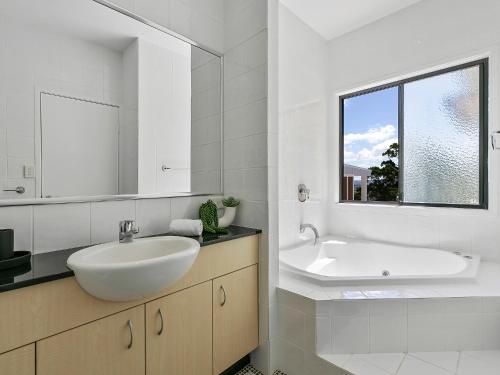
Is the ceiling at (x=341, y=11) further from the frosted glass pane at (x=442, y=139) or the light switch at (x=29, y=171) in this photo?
the light switch at (x=29, y=171)

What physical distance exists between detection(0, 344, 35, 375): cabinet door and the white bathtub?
4.98 feet

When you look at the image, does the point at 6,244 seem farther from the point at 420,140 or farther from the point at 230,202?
the point at 420,140

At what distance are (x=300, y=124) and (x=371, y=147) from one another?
860 millimetres

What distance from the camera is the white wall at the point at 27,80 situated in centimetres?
111

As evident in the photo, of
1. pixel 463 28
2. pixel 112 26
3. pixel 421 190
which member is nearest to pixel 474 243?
pixel 421 190

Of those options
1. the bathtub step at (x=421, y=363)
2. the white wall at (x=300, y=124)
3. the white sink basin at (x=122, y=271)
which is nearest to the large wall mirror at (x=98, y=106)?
the white sink basin at (x=122, y=271)

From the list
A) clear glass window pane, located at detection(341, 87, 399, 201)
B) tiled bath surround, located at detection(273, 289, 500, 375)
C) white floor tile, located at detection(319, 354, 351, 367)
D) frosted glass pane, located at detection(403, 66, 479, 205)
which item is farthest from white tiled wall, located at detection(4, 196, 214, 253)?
frosted glass pane, located at detection(403, 66, 479, 205)

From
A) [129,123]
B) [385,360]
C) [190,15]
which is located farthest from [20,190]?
[385,360]

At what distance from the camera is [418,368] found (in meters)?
1.42

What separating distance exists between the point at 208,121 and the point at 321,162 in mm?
1491

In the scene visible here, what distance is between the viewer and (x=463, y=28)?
2207 mm

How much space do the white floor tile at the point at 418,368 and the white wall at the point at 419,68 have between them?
3.96 ft

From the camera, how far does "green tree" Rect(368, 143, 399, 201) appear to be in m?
2.71

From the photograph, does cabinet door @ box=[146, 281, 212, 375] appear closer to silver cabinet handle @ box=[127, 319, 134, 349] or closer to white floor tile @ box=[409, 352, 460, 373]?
silver cabinet handle @ box=[127, 319, 134, 349]
